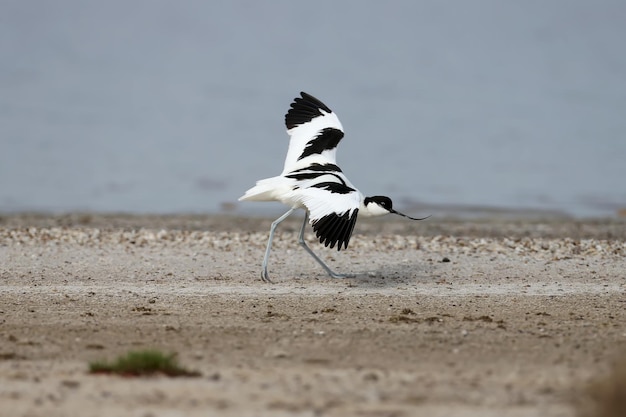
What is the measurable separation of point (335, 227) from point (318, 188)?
92 cm

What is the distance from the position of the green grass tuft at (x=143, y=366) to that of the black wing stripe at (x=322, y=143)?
22.6 ft

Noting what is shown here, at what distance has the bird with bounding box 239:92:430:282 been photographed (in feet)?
38.5

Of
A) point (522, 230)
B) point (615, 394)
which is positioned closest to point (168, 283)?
point (615, 394)

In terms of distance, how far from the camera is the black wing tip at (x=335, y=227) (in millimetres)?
Result: 11570

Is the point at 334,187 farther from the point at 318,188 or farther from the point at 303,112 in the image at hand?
the point at 303,112

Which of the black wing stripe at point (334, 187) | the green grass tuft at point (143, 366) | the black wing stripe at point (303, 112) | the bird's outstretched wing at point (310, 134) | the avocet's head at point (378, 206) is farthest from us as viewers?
the black wing stripe at point (303, 112)

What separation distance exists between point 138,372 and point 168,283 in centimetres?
563

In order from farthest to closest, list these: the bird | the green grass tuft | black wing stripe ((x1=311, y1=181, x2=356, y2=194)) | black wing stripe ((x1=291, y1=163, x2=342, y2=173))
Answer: black wing stripe ((x1=291, y1=163, x2=342, y2=173))
black wing stripe ((x1=311, y1=181, x2=356, y2=194))
the bird
the green grass tuft

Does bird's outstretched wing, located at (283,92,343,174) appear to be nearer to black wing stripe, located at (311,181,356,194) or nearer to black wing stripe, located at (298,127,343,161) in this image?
black wing stripe, located at (298,127,343,161)

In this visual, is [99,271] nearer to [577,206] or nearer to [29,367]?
[29,367]

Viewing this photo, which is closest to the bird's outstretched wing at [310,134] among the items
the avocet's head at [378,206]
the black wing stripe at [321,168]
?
the black wing stripe at [321,168]

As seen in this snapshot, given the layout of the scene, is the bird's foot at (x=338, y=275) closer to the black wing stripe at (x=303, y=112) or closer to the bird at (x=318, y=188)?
the bird at (x=318, y=188)

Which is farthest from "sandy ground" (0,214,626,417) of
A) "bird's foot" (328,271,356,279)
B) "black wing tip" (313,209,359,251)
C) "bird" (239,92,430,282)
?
"bird" (239,92,430,282)

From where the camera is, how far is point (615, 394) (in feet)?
18.1
